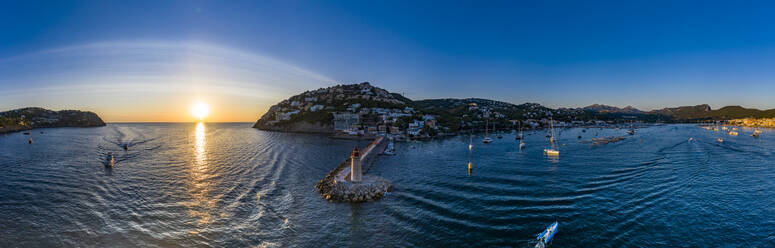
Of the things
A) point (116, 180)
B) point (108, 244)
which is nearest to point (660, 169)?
point (108, 244)

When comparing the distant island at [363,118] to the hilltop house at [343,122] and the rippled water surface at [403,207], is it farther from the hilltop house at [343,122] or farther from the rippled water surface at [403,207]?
the rippled water surface at [403,207]

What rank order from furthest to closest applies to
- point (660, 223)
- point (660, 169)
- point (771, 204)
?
1. point (660, 169)
2. point (771, 204)
3. point (660, 223)

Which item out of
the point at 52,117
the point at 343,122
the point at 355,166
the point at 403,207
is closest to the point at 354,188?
the point at 355,166

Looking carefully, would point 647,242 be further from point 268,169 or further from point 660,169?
point 268,169

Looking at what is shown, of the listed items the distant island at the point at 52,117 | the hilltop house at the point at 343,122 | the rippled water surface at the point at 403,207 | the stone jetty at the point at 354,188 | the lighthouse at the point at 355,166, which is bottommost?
the rippled water surface at the point at 403,207

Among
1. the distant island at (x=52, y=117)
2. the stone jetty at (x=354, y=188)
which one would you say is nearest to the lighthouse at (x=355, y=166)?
the stone jetty at (x=354, y=188)

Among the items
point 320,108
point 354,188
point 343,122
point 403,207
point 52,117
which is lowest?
point 403,207

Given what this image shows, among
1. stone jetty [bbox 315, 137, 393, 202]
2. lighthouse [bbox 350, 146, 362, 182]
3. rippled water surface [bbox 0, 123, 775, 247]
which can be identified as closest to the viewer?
rippled water surface [bbox 0, 123, 775, 247]

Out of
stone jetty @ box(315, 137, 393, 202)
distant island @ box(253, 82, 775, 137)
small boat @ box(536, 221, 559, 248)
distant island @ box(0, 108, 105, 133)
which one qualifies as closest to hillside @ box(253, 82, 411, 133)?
distant island @ box(253, 82, 775, 137)

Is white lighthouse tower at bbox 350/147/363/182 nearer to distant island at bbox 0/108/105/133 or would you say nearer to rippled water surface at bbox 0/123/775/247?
rippled water surface at bbox 0/123/775/247

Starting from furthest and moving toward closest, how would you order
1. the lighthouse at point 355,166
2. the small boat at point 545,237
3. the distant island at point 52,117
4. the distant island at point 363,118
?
the distant island at point 52,117, the distant island at point 363,118, the lighthouse at point 355,166, the small boat at point 545,237

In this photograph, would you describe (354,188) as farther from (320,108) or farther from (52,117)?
(52,117)
